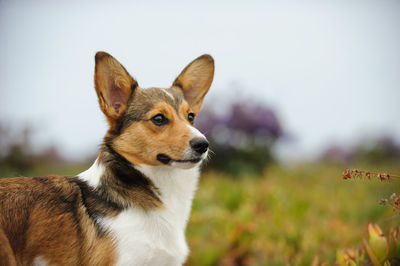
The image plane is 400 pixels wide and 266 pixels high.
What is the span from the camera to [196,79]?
346cm

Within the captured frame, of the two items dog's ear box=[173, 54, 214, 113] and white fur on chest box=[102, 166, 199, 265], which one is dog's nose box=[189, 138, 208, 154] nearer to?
white fur on chest box=[102, 166, 199, 265]

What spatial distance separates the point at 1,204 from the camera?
2479 mm

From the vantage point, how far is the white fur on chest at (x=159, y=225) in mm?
2541

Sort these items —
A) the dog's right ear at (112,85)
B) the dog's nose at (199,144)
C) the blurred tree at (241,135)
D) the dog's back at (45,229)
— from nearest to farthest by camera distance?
the dog's back at (45,229) < the dog's nose at (199,144) < the dog's right ear at (112,85) < the blurred tree at (241,135)

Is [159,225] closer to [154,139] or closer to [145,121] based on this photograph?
[154,139]

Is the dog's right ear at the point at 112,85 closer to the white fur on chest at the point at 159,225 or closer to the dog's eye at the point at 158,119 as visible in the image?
the dog's eye at the point at 158,119

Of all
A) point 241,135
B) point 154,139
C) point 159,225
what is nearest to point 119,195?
point 159,225

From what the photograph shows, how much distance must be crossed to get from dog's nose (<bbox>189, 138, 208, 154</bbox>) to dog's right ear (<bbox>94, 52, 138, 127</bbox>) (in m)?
0.72

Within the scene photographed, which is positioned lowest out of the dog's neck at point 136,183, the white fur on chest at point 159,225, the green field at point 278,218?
the green field at point 278,218

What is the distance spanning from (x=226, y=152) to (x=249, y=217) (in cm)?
350

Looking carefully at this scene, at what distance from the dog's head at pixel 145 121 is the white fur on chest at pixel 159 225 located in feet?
0.63

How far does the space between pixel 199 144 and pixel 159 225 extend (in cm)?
70

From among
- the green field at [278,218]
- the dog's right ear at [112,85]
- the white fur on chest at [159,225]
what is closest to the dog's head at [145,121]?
the dog's right ear at [112,85]

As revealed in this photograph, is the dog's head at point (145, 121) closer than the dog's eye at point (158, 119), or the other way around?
the dog's head at point (145, 121)
